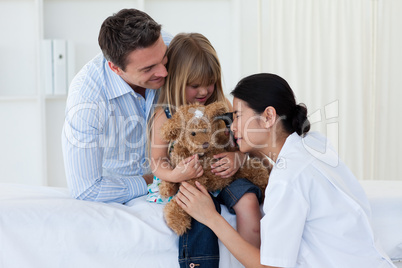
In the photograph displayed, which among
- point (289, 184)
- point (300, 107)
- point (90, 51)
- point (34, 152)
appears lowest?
point (34, 152)

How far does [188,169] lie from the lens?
4.43ft

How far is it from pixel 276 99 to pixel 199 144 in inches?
10.4

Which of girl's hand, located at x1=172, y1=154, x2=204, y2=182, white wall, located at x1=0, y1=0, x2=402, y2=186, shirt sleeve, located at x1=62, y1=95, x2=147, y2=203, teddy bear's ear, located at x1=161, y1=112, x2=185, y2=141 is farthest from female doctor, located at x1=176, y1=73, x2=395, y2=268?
white wall, located at x1=0, y1=0, x2=402, y2=186

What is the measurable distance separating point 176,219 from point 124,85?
58cm

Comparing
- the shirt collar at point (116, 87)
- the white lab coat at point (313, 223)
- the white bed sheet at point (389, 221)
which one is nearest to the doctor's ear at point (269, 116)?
the white lab coat at point (313, 223)

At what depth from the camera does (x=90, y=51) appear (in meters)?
2.95

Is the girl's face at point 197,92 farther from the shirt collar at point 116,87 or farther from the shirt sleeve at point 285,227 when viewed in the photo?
the shirt sleeve at point 285,227

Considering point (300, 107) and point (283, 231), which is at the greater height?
point (300, 107)

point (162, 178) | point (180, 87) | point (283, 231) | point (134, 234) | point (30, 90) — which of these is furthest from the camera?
point (30, 90)

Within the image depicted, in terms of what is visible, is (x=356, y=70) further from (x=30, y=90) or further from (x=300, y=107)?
(x=30, y=90)

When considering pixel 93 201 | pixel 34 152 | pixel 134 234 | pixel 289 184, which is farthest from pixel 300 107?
pixel 34 152

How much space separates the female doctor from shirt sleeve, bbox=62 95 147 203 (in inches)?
12.9

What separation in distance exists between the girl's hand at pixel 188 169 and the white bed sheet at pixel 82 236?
12 centimetres

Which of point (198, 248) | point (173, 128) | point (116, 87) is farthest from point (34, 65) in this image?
point (198, 248)
